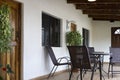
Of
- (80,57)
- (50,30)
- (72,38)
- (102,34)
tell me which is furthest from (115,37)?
(80,57)

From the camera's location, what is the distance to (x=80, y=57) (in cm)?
541

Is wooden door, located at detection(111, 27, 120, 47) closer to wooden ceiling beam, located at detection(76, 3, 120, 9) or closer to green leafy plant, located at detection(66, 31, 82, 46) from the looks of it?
wooden ceiling beam, located at detection(76, 3, 120, 9)

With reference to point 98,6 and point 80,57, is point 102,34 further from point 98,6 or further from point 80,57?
point 80,57

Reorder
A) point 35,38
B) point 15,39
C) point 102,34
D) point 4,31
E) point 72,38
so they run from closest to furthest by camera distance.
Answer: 1. point 4,31
2. point 15,39
3. point 35,38
4. point 72,38
5. point 102,34

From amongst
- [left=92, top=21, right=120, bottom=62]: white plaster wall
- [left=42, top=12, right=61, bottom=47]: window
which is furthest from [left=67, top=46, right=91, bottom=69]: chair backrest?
[left=92, top=21, right=120, bottom=62]: white plaster wall

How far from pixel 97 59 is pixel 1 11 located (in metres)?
3.72

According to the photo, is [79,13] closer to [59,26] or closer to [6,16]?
[59,26]

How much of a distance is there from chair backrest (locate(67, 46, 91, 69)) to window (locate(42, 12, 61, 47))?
80.6 inches

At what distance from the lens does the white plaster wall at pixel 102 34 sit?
15047 mm

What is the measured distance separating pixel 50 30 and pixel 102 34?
7.52 m

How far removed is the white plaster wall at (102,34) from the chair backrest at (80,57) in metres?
9.75

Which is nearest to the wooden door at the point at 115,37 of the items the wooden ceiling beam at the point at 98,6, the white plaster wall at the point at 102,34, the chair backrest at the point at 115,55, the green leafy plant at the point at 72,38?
the white plaster wall at the point at 102,34

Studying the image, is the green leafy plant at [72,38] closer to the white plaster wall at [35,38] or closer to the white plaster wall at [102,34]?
the white plaster wall at [35,38]

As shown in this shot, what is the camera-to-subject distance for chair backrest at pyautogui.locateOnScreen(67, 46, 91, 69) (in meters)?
5.31
